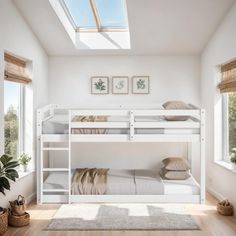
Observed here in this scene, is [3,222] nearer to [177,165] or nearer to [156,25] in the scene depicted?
[177,165]

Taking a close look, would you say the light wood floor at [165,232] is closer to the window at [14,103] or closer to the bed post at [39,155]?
the bed post at [39,155]

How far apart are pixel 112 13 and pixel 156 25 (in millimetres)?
672

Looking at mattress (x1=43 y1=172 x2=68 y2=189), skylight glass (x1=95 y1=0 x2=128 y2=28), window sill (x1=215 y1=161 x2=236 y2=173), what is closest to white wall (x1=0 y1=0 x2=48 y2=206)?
mattress (x1=43 y1=172 x2=68 y2=189)

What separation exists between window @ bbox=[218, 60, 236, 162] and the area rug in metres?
1.18

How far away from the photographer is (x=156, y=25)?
16.6 feet

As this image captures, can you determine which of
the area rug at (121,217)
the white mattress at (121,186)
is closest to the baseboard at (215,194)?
the area rug at (121,217)

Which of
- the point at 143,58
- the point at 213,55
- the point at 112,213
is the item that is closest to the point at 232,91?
the point at 213,55

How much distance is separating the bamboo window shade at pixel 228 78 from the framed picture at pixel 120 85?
1.59 meters

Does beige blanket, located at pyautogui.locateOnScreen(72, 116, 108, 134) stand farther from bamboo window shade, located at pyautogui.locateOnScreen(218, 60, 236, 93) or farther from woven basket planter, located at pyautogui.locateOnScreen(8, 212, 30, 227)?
bamboo window shade, located at pyautogui.locateOnScreen(218, 60, 236, 93)

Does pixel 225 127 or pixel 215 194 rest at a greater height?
pixel 225 127

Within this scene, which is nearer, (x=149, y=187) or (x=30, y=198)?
(x=149, y=187)

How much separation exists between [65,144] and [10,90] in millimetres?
1610

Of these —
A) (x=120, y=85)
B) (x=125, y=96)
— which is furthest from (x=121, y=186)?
(x=120, y=85)

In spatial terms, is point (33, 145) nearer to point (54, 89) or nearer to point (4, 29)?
point (54, 89)
